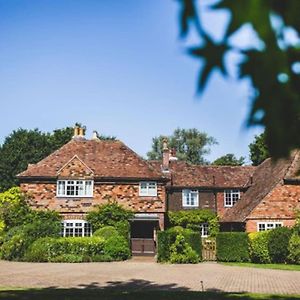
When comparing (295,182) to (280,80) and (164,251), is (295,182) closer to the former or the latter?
(164,251)

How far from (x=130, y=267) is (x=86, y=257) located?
16.2 feet

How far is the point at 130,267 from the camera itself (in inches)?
1022

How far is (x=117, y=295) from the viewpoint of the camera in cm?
1462

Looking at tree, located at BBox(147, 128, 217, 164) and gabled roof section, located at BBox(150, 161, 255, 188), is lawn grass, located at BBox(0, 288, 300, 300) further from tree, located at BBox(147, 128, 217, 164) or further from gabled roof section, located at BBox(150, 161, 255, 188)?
tree, located at BBox(147, 128, 217, 164)

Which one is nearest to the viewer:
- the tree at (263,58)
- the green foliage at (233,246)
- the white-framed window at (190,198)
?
the tree at (263,58)

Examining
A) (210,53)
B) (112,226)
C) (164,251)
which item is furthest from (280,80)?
(112,226)

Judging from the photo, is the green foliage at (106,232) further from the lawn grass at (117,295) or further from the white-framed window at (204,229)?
the lawn grass at (117,295)

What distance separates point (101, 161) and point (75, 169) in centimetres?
277

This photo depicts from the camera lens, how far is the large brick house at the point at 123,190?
1366 inches

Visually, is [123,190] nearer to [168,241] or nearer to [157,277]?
[168,241]

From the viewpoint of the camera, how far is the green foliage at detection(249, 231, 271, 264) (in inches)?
1113

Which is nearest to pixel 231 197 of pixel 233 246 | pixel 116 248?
pixel 233 246

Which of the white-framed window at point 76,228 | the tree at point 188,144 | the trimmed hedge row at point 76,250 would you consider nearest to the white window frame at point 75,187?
the white-framed window at point 76,228

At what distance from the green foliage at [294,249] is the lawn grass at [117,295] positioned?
12711 mm
